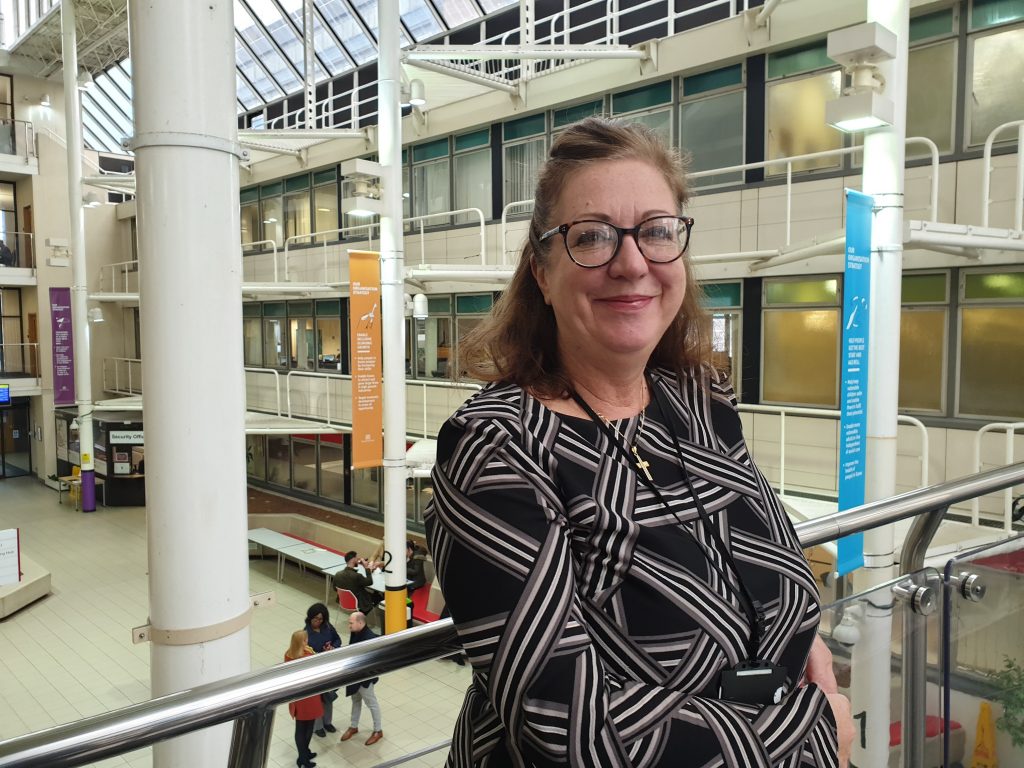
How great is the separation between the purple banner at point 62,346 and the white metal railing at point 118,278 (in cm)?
406

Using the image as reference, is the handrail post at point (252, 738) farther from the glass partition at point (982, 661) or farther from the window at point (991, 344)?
the window at point (991, 344)

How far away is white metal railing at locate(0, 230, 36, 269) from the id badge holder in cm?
2494

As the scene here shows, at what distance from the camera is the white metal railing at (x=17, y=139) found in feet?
70.1

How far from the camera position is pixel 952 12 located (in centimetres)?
855

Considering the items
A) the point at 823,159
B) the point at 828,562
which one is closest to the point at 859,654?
the point at 828,562

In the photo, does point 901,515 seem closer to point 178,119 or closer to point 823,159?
point 178,119

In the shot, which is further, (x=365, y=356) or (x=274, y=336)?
(x=274, y=336)

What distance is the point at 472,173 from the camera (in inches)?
556

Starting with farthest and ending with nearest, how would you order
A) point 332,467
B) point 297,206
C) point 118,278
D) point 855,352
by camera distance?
point 118,278
point 297,206
point 332,467
point 855,352

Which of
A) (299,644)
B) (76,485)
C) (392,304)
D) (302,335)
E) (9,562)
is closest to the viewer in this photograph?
(299,644)

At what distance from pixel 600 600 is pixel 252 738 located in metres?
0.62

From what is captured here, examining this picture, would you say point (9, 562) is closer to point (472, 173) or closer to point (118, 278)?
point (472, 173)

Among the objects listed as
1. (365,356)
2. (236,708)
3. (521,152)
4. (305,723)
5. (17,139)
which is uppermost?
(17,139)

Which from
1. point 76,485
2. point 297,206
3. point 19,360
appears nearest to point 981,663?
point 297,206
